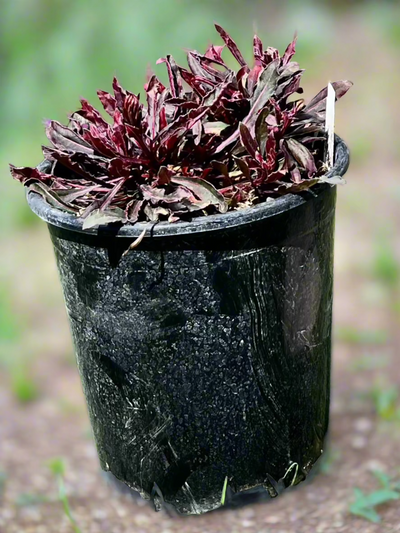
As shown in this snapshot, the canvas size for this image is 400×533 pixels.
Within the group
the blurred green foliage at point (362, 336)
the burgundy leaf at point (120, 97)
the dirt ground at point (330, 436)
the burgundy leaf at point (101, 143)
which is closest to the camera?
the burgundy leaf at point (101, 143)

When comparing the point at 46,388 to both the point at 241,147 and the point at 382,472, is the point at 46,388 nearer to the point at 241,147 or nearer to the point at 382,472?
the point at 382,472

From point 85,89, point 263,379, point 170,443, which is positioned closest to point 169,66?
point 263,379

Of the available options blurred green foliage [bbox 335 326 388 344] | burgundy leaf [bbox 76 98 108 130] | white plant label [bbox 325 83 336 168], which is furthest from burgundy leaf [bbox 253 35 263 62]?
blurred green foliage [bbox 335 326 388 344]

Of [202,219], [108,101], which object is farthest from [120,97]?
[202,219]

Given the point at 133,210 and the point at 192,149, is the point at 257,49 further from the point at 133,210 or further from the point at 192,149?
the point at 133,210

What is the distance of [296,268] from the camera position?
1.99 metres

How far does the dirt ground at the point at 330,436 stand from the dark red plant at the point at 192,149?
107cm

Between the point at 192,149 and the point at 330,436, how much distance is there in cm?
138

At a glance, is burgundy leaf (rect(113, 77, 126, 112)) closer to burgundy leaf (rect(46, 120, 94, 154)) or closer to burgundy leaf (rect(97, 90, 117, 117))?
burgundy leaf (rect(97, 90, 117, 117))

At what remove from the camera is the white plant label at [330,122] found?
193 centimetres

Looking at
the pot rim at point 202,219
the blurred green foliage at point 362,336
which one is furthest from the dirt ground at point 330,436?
the pot rim at point 202,219

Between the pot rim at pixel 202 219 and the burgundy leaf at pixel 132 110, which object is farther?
the burgundy leaf at pixel 132 110

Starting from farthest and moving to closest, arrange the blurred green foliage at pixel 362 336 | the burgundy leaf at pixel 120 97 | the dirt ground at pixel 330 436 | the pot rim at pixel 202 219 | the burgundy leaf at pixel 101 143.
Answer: the blurred green foliage at pixel 362 336 < the dirt ground at pixel 330 436 < the burgundy leaf at pixel 120 97 < the burgundy leaf at pixel 101 143 < the pot rim at pixel 202 219

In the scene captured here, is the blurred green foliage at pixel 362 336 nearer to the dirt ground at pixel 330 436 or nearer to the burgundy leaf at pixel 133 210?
the dirt ground at pixel 330 436
